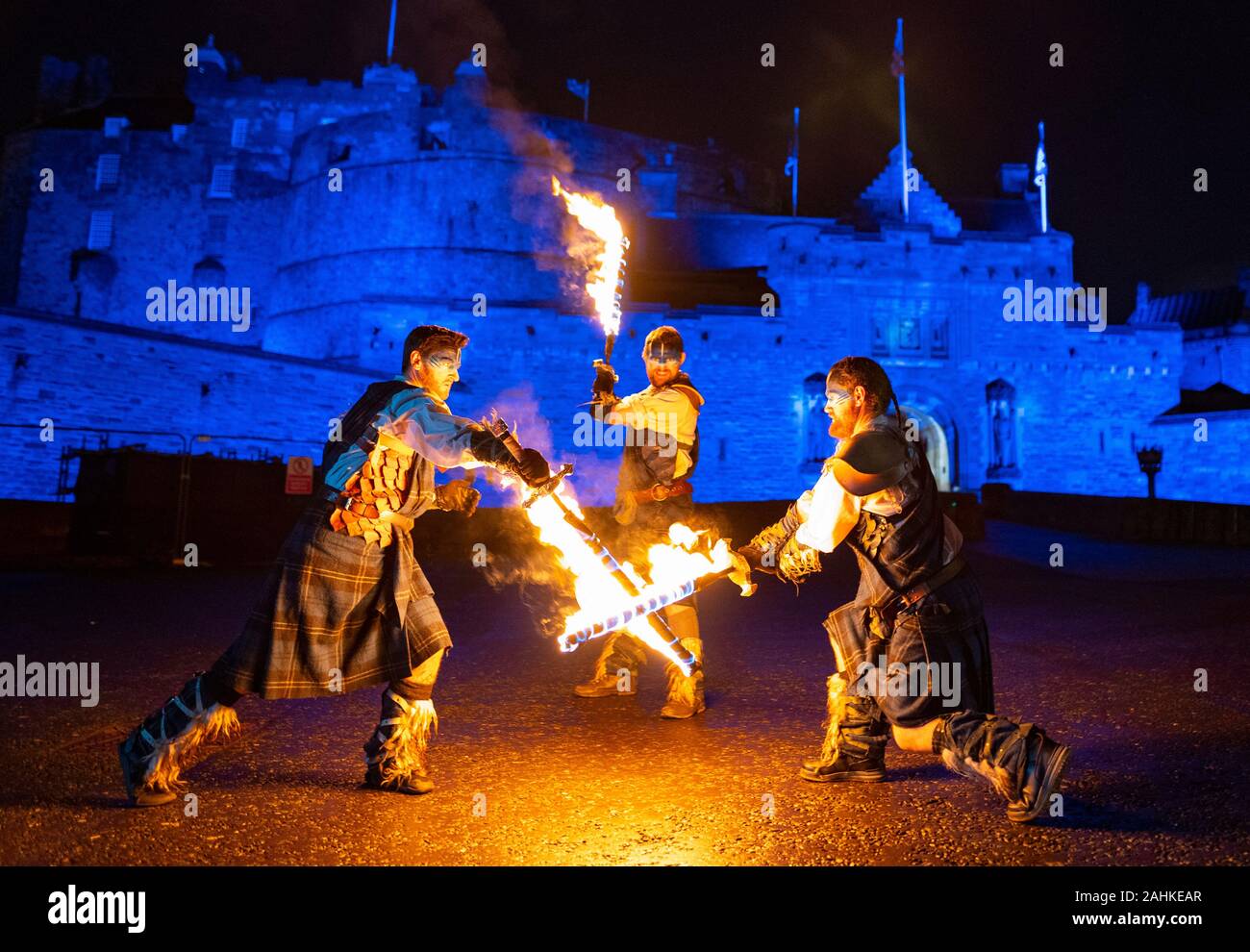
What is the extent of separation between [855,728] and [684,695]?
1352 mm

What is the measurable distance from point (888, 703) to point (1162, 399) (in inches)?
1295

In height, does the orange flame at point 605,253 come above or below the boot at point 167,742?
above

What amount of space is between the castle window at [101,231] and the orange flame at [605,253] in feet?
142

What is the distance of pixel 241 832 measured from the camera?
287cm

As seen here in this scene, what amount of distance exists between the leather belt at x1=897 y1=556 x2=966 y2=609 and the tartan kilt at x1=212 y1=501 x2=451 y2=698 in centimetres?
193

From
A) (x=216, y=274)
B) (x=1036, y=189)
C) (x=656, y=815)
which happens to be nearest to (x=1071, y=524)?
(x=656, y=815)

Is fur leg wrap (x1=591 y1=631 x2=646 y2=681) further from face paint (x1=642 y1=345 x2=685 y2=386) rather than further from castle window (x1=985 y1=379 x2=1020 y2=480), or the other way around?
castle window (x1=985 y1=379 x2=1020 y2=480)

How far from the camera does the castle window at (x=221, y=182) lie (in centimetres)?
3862

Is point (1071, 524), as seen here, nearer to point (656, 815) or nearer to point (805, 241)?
point (805, 241)

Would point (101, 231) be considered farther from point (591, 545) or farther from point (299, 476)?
point (591, 545)

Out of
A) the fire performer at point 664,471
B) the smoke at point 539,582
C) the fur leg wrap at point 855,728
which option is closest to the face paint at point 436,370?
the smoke at point 539,582

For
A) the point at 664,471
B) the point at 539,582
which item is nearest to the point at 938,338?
the point at 539,582

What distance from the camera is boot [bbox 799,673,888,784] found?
3512 millimetres

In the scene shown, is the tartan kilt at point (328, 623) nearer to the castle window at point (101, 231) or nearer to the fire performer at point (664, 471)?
the fire performer at point (664, 471)
